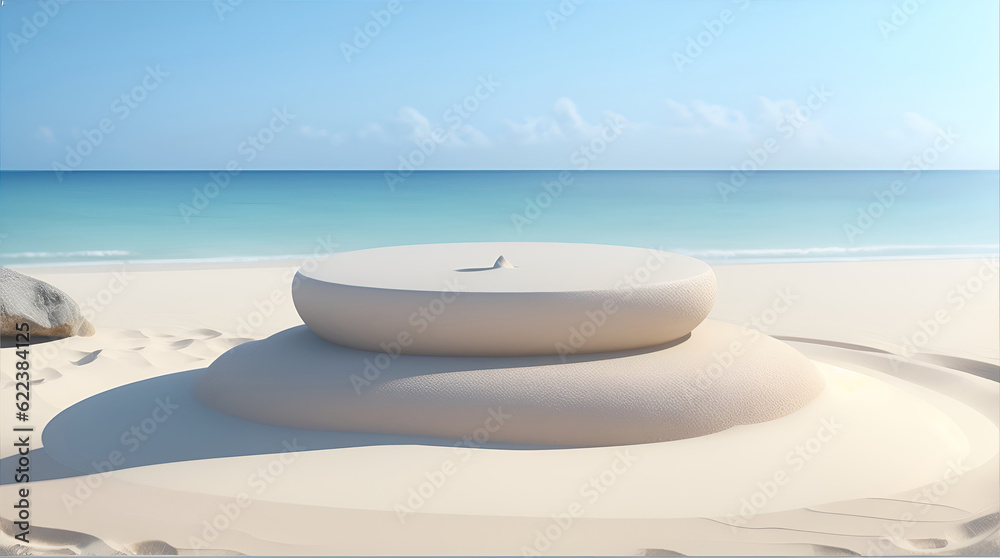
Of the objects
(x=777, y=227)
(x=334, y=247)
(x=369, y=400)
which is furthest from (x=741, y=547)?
(x=777, y=227)

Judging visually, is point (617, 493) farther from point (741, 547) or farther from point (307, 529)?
point (307, 529)

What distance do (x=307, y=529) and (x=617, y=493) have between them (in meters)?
1.60
